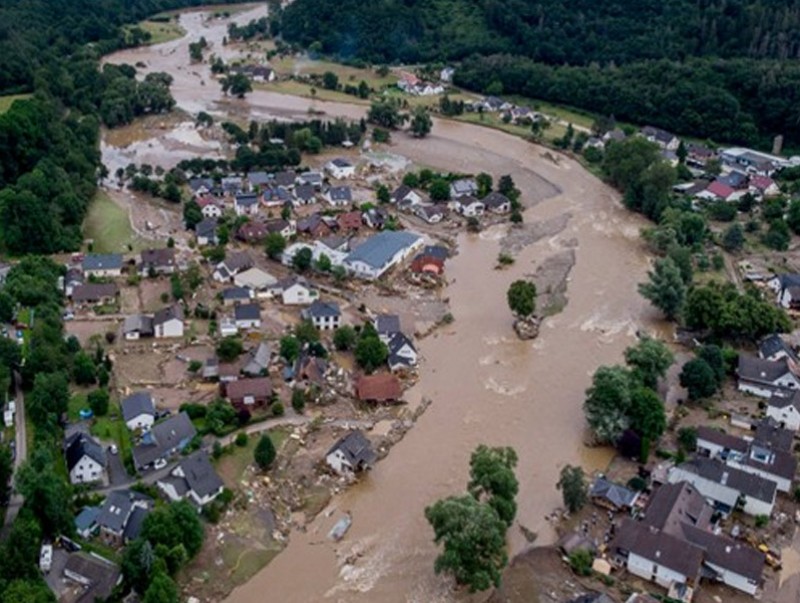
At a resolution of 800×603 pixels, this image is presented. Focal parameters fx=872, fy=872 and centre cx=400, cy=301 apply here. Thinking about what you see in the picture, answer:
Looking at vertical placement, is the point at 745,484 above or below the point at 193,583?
above

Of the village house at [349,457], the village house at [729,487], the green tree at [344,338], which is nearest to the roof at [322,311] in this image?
the green tree at [344,338]

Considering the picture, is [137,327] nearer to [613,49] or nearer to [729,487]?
[729,487]

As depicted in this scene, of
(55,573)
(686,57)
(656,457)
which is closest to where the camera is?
(55,573)

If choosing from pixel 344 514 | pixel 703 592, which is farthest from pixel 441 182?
pixel 703 592

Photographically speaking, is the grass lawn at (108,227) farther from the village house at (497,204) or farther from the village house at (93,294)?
the village house at (497,204)

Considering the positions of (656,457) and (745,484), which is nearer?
(745,484)

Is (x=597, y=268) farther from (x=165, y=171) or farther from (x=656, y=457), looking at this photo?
(x=165, y=171)
